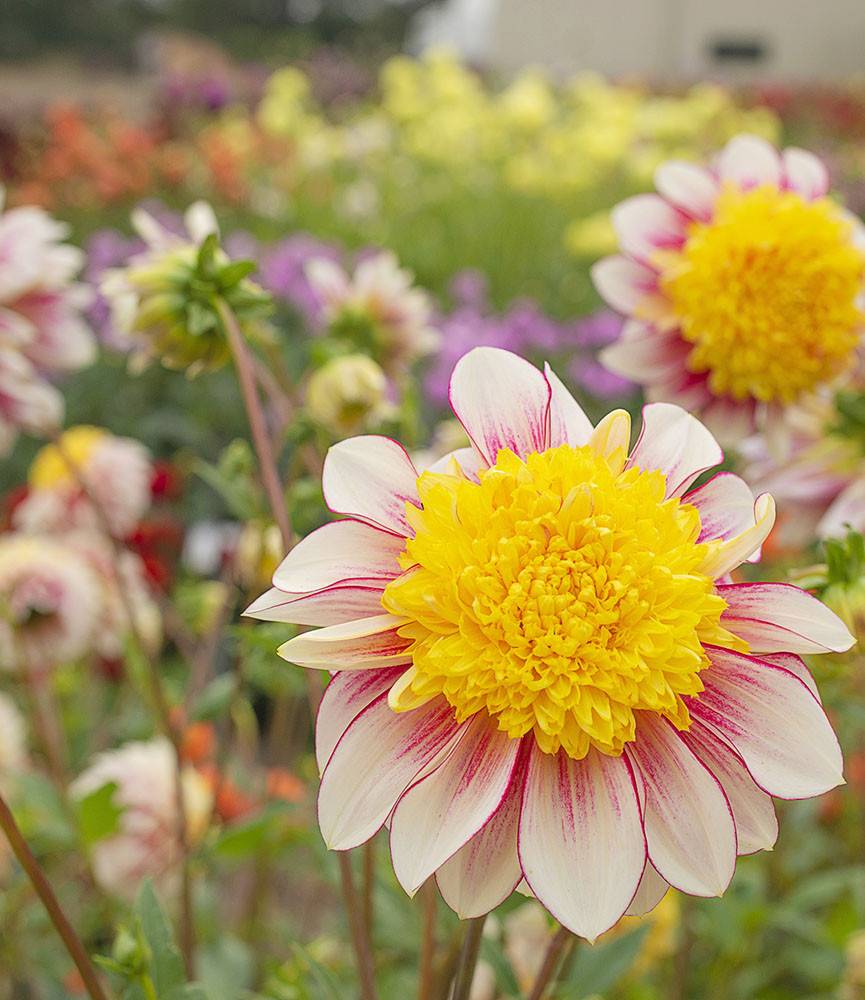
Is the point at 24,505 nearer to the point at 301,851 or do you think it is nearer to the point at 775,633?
the point at 301,851

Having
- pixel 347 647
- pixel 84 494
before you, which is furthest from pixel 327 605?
pixel 84 494

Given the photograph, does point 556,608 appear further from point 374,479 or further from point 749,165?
point 749,165

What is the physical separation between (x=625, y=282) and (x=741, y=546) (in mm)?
294

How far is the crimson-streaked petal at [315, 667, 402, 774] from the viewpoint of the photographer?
13.7 inches

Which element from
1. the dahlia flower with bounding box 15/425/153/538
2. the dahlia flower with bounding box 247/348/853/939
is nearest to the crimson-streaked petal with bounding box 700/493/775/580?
the dahlia flower with bounding box 247/348/853/939

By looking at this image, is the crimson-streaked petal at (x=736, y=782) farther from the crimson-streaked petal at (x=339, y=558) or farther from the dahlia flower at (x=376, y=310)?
the dahlia flower at (x=376, y=310)

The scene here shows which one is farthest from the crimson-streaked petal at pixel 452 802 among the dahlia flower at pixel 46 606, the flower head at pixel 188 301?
the dahlia flower at pixel 46 606

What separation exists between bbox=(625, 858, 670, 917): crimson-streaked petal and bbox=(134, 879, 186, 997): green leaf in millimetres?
187

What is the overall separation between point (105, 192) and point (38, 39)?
32.6 feet

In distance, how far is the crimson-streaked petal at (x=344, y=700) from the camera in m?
0.35

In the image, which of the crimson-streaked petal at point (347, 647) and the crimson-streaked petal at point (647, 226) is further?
the crimson-streaked petal at point (647, 226)

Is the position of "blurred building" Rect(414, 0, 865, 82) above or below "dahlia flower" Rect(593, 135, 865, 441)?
Result: below

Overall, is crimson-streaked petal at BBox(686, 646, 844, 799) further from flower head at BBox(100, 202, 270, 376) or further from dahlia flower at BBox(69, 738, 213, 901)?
dahlia flower at BBox(69, 738, 213, 901)

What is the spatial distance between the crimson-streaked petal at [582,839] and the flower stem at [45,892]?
183 millimetres
